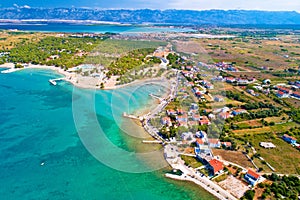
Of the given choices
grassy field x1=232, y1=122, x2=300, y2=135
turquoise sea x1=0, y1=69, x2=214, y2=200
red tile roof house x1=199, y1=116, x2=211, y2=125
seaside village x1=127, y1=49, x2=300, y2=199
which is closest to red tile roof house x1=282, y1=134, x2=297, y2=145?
seaside village x1=127, y1=49, x2=300, y2=199

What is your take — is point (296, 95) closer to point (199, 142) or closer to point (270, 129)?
point (270, 129)

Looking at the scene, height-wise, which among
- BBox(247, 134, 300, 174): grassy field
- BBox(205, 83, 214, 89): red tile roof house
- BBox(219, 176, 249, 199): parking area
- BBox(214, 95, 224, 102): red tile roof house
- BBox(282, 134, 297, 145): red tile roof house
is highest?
BBox(205, 83, 214, 89): red tile roof house

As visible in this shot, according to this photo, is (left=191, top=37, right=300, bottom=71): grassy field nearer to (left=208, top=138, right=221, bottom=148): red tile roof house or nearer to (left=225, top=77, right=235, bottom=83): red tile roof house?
(left=225, top=77, right=235, bottom=83): red tile roof house

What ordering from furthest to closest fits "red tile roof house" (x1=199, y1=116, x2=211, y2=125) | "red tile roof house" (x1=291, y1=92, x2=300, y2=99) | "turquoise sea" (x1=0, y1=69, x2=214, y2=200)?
"red tile roof house" (x1=291, y1=92, x2=300, y2=99) < "red tile roof house" (x1=199, y1=116, x2=211, y2=125) < "turquoise sea" (x1=0, y1=69, x2=214, y2=200)

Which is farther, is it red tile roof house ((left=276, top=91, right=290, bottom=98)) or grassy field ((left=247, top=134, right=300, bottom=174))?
red tile roof house ((left=276, top=91, right=290, bottom=98))

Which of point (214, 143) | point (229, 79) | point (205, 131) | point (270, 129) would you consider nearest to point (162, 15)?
point (229, 79)

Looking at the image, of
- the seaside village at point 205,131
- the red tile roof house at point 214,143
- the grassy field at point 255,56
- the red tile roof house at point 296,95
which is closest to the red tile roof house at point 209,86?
the seaside village at point 205,131

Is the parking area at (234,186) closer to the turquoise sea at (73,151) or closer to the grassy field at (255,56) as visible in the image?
the turquoise sea at (73,151)

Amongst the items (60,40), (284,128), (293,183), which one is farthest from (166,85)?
(60,40)
